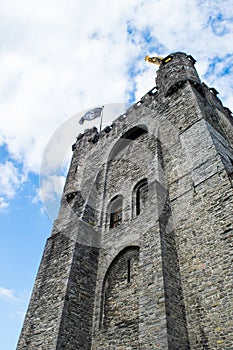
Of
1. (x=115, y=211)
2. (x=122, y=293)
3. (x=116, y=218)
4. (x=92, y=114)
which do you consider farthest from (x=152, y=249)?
(x=92, y=114)

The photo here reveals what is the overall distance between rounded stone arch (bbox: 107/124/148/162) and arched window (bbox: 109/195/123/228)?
3119 millimetres

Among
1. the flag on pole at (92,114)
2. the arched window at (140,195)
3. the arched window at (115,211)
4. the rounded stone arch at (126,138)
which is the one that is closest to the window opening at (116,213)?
the arched window at (115,211)

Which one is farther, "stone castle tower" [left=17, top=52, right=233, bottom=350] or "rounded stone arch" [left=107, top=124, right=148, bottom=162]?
"rounded stone arch" [left=107, top=124, right=148, bottom=162]

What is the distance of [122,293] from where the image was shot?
8.65 meters

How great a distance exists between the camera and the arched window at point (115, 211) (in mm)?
11317

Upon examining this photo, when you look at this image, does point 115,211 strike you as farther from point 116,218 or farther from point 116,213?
point 116,218

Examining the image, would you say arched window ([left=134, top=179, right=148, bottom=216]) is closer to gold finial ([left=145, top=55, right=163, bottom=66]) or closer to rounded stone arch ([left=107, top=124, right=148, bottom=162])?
rounded stone arch ([left=107, top=124, right=148, bottom=162])

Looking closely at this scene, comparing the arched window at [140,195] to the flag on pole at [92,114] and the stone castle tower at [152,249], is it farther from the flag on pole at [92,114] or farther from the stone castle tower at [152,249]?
the flag on pole at [92,114]

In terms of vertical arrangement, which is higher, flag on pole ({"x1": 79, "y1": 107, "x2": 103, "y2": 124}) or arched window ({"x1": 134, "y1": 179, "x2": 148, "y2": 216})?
flag on pole ({"x1": 79, "y1": 107, "x2": 103, "y2": 124})

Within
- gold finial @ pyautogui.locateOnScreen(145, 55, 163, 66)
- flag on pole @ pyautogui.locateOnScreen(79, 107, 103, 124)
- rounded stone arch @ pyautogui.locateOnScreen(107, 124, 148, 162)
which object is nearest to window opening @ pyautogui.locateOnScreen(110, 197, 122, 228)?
rounded stone arch @ pyautogui.locateOnScreen(107, 124, 148, 162)

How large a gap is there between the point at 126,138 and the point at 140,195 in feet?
15.3

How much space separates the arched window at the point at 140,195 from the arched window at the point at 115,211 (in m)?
0.88

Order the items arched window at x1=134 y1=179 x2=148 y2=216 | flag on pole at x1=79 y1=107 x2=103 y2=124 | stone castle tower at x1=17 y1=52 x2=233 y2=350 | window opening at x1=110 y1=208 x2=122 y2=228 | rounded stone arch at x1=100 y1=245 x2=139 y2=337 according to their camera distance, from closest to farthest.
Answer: stone castle tower at x1=17 y1=52 x2=233 y2=350 → rounded stone arch at x1=100 y1=245 x2=139 y2=337 → arched window at x1=134 y1=179 x2=148 y2=216 → window opening at x1=110 y1=208 x2=122 y2=228 → flag on pole at x1=79 y1=107 x2=103 y2=124

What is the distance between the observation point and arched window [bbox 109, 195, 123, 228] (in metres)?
11.3
